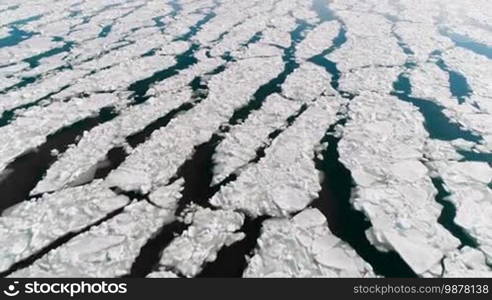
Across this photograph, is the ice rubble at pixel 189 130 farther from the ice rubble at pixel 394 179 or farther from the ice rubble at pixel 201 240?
the ice rubble at pixel 394 179

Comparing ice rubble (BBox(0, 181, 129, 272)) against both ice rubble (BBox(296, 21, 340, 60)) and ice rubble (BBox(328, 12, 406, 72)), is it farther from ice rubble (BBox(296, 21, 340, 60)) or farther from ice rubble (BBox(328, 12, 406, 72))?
ice rubble (BBox(296, 21, 340, 60))

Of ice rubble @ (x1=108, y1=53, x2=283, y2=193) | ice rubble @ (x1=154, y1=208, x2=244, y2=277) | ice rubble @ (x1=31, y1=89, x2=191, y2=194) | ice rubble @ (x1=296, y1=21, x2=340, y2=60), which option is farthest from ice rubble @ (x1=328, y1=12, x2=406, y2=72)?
ice rubble @ (x1=154, y1=208, x2=244, y2=277)

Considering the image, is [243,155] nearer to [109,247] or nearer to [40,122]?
[109,247]

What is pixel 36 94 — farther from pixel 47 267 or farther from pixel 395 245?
pixel 395 245

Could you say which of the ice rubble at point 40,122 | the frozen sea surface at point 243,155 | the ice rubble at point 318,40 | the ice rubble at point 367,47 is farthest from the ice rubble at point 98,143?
the ice rubble at point 367,47

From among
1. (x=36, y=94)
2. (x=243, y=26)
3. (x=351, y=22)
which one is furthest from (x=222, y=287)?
(x=351, y=22)
